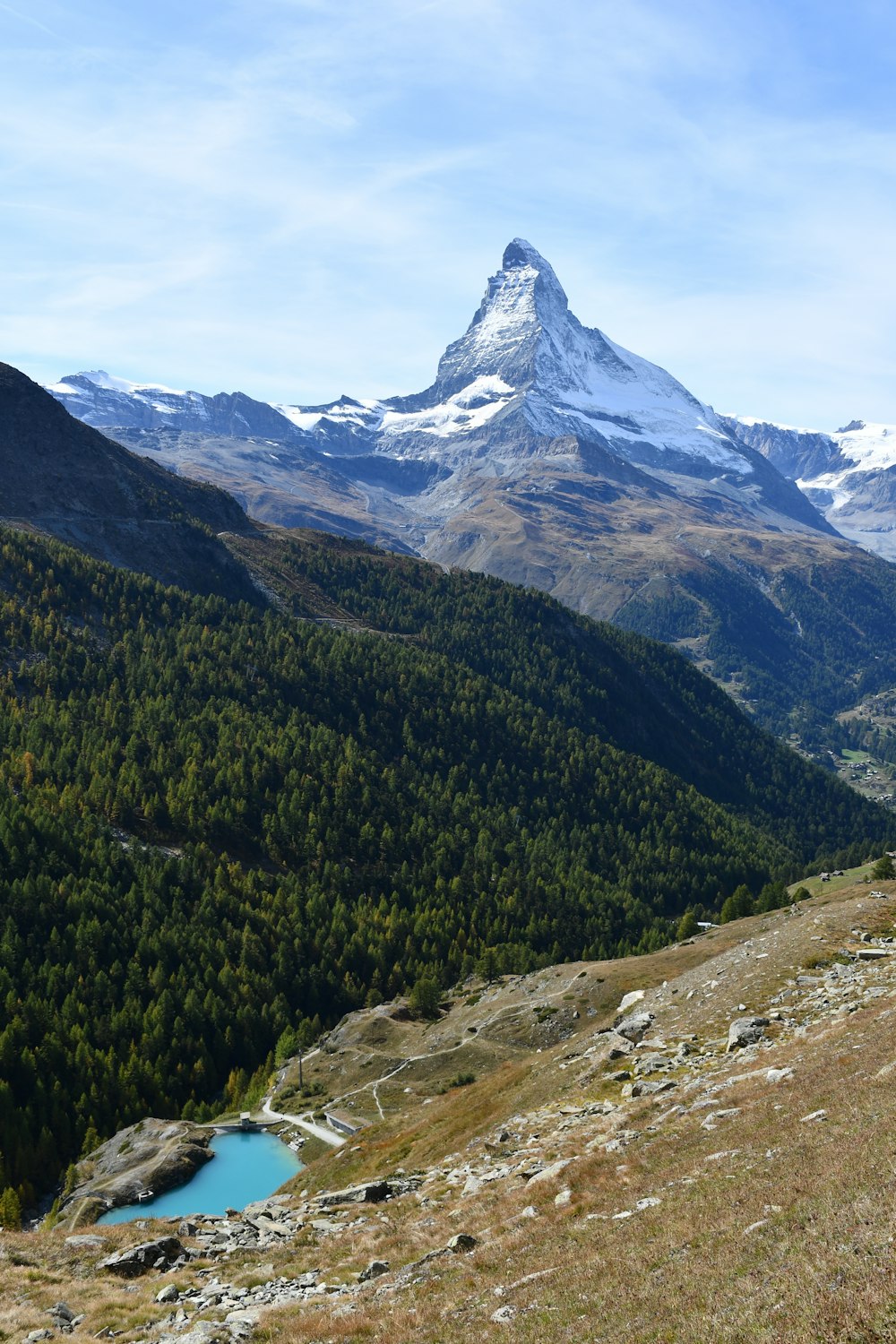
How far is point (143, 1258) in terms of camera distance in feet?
139

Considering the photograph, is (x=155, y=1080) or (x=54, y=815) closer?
(x=155, y=1080)

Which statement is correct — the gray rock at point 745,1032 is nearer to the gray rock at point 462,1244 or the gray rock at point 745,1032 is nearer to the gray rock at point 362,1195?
the gray rock at point 362,1195

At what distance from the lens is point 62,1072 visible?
125125mm

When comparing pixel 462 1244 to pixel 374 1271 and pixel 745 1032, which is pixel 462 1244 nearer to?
pixel 374 1271

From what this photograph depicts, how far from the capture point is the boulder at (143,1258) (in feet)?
137

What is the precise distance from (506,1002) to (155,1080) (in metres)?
51.5

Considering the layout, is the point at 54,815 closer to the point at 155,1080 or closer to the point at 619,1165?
the point at 155,1080

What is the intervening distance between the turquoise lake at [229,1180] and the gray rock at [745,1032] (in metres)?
46.7

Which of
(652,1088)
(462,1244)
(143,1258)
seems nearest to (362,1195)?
(143,1258)

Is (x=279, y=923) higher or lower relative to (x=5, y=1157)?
higher

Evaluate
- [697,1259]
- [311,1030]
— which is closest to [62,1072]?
[311,1030]

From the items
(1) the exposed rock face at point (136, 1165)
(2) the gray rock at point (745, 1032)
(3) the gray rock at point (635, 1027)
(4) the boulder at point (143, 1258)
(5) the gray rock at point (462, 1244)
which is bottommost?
(1) the exposed rock face at point (136, 1165)

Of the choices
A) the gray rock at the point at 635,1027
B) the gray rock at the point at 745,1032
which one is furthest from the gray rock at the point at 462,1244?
the gray rock at the point at 635,1027

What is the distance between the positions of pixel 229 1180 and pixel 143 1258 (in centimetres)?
4875
